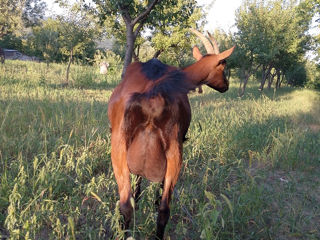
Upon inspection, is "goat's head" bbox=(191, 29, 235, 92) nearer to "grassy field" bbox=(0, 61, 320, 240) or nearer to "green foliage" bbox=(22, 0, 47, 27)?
"grassy field" bbox=(0, 61, 320, 240)

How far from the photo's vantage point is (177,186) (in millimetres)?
3447

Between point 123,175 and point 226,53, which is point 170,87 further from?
point 226,53

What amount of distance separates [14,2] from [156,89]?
3227 centimetres

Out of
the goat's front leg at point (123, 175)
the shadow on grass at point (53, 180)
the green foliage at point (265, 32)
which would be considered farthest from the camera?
the green foliage at point (265, 32)

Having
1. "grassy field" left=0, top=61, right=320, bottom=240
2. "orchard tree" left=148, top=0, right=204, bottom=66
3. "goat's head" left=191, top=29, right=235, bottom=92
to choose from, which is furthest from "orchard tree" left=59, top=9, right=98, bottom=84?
"goat's head" left=191, top=29, right=235, bottom=92

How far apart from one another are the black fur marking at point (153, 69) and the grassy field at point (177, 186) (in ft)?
3.27

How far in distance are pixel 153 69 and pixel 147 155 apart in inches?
29.9

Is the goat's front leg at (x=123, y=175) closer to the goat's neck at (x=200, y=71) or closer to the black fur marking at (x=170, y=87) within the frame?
the black fur marking at (x=170, y=87)

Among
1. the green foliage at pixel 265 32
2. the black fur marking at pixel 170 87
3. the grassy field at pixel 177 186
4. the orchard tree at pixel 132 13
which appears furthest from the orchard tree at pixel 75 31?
the black fur marking at pixel 170 87

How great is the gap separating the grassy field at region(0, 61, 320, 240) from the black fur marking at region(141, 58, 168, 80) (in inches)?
39.2

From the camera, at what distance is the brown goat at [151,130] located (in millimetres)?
1768

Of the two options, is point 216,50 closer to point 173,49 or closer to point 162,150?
point 162,150

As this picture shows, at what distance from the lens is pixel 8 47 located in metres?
39.4

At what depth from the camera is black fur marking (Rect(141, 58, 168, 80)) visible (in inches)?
80.8
